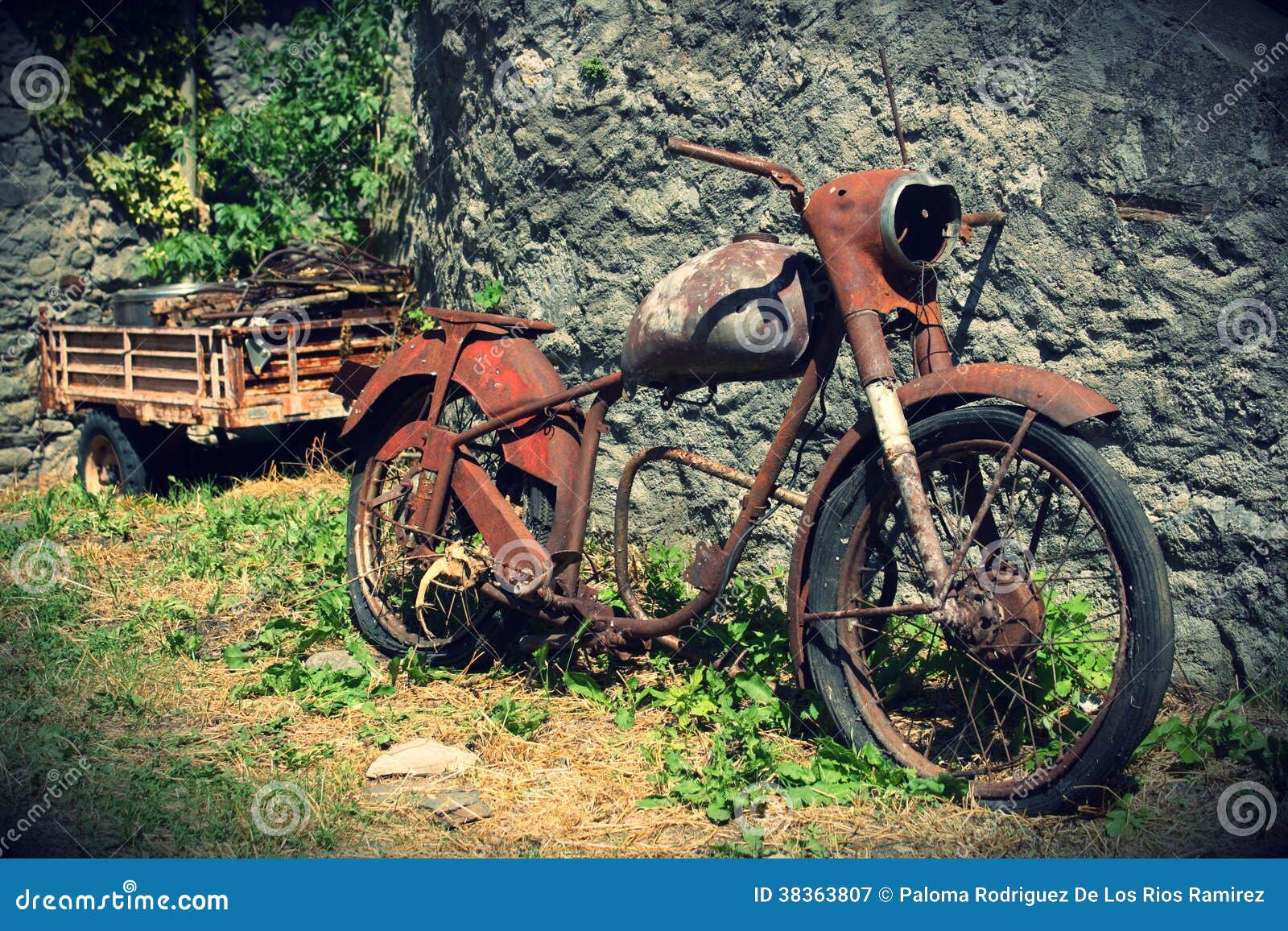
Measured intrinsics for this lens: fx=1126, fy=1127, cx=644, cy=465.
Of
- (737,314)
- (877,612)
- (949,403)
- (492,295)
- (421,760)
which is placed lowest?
(421,760)

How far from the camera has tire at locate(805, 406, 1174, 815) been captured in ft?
9.07

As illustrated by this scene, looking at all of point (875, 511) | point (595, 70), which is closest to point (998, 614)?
point (875, 511)

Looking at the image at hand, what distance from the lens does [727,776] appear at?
3.21m

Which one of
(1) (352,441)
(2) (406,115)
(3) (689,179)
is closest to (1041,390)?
(3) (689,179)

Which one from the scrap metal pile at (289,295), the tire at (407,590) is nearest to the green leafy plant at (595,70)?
the tire at (407,590)

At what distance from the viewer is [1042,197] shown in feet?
12.3

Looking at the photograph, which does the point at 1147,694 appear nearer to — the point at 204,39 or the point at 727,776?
the point at 727,776

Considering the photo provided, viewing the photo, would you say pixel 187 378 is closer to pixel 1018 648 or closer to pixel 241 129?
pixel 241 129

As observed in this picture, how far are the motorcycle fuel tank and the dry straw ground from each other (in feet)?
A: 3.85

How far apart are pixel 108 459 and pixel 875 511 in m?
6.05

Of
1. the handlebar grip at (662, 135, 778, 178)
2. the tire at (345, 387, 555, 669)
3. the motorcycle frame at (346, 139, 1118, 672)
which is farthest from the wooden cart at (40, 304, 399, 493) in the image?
the handlebar grip at (662, 135, 778, 178)

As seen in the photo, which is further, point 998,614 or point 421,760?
point 421,760

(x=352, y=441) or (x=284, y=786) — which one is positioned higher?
(x=352, y=441)

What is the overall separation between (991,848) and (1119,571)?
77cm
